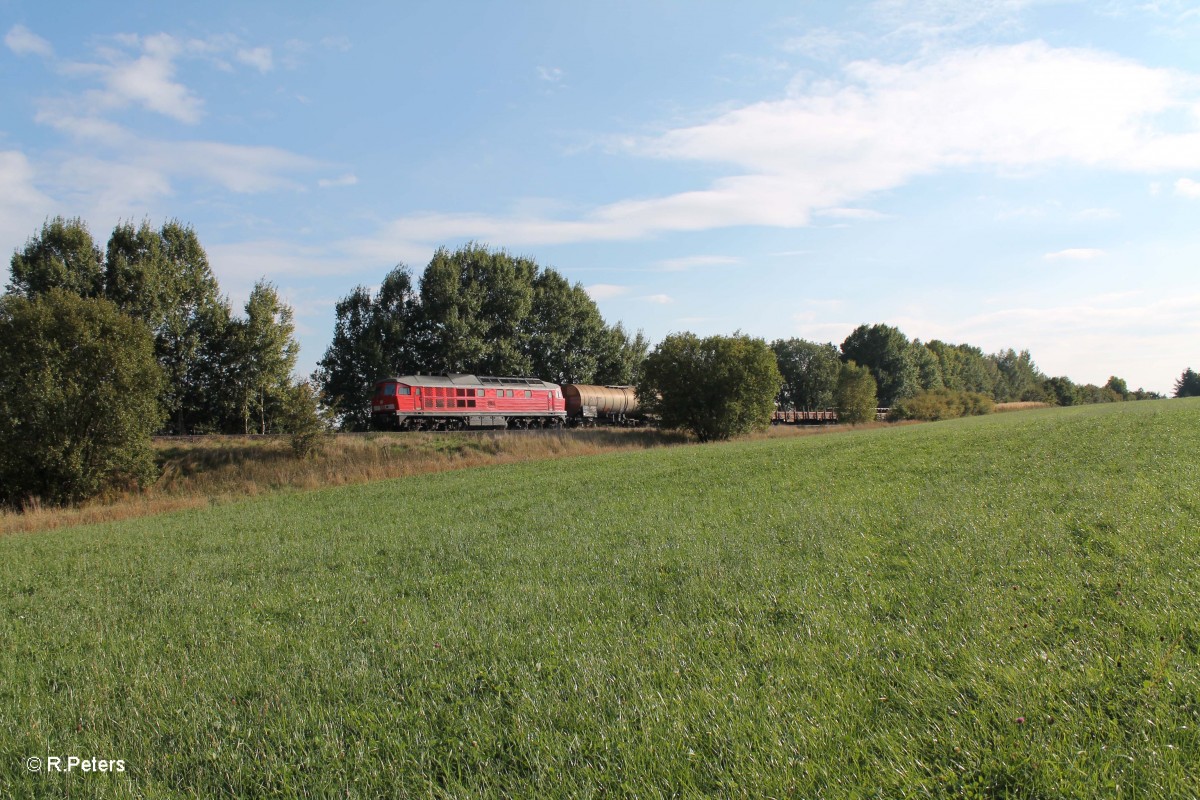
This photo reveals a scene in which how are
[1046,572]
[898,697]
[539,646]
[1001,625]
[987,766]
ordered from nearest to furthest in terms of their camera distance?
[987,766], [898,697], [1001,625], [539,646], [1046,572]

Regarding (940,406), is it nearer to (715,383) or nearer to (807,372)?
(807,372)

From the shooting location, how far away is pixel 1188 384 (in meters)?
116

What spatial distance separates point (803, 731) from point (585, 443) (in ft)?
108

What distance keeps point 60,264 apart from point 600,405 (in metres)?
33.4

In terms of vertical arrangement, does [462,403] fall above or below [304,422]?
above

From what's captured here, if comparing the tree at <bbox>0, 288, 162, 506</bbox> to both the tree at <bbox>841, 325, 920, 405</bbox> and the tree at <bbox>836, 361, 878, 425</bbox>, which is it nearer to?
the tree at <bbox>836, 361, 878, 425</bbox>

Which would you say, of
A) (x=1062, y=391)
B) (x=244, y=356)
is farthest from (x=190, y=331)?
(x=1062, y=391)

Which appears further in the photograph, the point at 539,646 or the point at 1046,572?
the point at 1046,572

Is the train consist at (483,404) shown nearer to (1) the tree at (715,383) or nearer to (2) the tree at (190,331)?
(1) the tree at (715,383)

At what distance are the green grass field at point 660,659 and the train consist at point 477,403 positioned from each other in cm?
2599

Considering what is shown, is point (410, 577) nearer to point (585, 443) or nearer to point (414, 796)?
point (414, 796)

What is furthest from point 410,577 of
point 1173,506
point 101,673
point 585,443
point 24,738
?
point 585,443

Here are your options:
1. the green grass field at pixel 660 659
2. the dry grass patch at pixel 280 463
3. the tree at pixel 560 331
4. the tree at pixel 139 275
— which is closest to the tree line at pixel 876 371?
the tree at pixel 560 331

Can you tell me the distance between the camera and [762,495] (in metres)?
12.9
